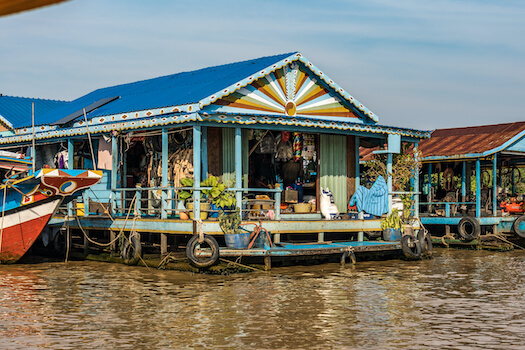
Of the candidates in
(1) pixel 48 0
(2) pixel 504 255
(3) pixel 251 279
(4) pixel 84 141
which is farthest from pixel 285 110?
(1) pixel 48 0

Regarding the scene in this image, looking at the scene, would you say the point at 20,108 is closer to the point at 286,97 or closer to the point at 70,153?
the point at 70,153

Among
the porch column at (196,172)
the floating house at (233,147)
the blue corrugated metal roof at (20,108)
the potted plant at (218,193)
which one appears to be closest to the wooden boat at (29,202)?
the floating house at (233,147)

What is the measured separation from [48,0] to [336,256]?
637 inches

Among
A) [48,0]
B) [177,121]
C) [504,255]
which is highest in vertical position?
[177,121]

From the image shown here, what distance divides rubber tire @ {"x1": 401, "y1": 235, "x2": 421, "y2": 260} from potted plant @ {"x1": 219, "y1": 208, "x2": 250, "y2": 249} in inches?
192

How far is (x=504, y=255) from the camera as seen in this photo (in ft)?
66.6

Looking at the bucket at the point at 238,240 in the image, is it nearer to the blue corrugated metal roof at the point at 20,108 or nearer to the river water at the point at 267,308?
the river water at the point at 267,308

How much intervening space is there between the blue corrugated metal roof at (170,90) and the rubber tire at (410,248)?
6.22 meters

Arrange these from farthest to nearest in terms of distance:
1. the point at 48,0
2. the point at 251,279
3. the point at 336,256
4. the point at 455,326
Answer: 1. the point at 336,256
2. the point at 251,279
3. the point at 455,326
4. the point at 48,0

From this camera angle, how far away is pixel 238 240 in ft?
48.5

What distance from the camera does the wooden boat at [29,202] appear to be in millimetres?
15852

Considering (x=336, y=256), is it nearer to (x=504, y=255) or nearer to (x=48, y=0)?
(x=504, y=255)

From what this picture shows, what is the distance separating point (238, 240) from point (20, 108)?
54.9 feet

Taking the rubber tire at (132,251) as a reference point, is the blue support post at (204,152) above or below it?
above
